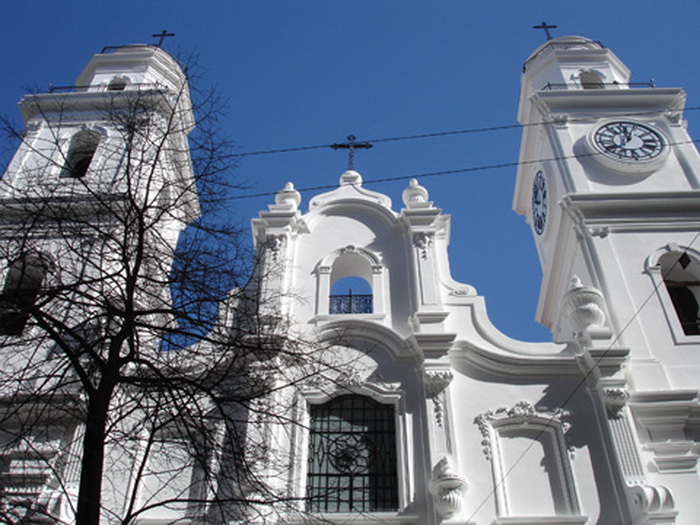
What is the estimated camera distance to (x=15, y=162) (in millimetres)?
20125

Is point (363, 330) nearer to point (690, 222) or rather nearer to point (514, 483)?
point (514, 483)

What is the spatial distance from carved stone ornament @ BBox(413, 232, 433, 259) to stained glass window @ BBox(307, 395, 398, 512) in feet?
14.1

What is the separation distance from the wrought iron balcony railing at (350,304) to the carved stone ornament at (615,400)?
5525 mm

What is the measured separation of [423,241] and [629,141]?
8437mm

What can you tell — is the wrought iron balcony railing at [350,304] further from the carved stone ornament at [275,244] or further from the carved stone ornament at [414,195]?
the carved stone ornament at [414,195]

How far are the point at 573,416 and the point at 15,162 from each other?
55.2ft

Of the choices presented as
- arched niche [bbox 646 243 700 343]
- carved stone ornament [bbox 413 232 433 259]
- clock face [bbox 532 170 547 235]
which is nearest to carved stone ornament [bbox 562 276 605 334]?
arched niche [bbox 646 243 700 343]

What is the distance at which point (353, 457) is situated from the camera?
12.9 meters

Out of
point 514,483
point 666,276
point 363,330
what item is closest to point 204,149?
point 363,330

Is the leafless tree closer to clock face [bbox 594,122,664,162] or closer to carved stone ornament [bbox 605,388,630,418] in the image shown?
carved stone ornament [bbox 605,388,630,418]

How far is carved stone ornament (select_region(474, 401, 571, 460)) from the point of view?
1310 cm

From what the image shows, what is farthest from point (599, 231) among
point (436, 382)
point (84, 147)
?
point (84, 147)

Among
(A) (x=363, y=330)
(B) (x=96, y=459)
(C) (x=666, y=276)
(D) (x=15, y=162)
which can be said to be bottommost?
(B) (x=96, y=459)

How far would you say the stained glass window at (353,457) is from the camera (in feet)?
40.3
